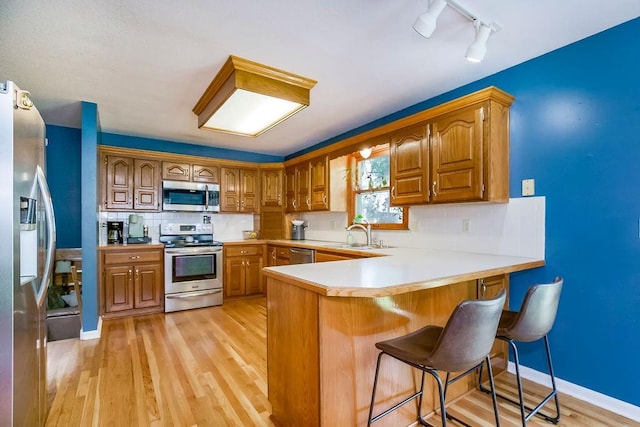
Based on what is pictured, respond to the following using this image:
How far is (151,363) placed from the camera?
8.44 ft

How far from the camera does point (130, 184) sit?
13.8 ft

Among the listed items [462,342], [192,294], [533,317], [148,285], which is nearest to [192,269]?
[192,294]

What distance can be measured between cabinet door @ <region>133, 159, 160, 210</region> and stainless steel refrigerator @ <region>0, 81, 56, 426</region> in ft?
8.94

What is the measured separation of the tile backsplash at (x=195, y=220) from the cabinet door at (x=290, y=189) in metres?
0.78

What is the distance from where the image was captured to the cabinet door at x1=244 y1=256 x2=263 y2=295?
15.4ft

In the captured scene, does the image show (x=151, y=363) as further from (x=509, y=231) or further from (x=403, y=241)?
(x=509, y=231)

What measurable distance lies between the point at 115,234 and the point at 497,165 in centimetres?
464

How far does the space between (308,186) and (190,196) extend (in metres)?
1.77

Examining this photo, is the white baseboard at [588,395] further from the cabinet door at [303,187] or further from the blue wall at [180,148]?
the blue wall at [180,148]

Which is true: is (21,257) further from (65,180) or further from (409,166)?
(65,180)

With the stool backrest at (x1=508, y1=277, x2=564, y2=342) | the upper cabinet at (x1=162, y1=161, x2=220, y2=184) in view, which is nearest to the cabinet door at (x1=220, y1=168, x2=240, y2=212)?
the upper cabinet at (x1=162, y1=161, x2=220, y2=184)

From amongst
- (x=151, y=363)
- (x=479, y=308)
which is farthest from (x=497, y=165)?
(x=151, y=363)

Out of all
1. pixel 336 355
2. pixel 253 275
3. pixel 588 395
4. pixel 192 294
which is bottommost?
pixel 588 395

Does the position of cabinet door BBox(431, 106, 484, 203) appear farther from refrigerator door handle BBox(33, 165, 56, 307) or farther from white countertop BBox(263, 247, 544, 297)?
refrigerator door handle BBox(33, 165, 56, 307)
